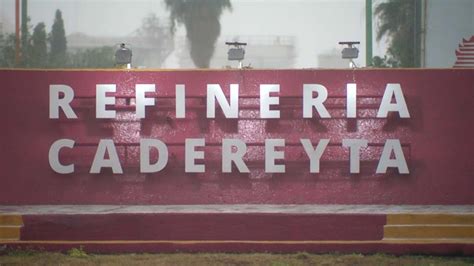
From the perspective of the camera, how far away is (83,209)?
1057 centimetres

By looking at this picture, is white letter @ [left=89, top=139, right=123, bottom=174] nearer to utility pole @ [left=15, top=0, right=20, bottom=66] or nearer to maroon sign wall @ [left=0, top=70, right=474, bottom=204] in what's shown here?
maroon sign wall @ [left=0, top=70, right=474, bottom=204]

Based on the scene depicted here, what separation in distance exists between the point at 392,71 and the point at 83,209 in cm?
475

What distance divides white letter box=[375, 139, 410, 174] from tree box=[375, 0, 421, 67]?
2354mm

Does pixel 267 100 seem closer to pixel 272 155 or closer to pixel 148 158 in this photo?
pixel 272 155

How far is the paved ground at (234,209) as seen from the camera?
10.2m

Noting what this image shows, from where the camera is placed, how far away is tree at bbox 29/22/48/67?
12445 millimetres

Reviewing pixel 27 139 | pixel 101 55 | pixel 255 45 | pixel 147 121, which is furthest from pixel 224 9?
pixel 27 139

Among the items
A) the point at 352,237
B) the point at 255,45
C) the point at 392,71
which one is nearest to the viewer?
the point at 352,237

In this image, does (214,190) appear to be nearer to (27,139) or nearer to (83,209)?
(83,209)

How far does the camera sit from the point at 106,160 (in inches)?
430

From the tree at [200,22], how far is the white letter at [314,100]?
2.53 meters

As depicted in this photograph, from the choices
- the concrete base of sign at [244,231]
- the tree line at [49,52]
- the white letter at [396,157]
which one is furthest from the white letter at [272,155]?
the tree line at [49,52]

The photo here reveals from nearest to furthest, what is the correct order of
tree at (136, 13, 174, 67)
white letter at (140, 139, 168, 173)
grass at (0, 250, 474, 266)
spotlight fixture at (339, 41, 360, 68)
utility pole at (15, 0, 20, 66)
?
1. grass at (0, 250, 474, 266)
2. white letter at (140, 139, 168, 173)
3. spotlight fixture at (339, 41, 360, 68)
4. utility pole at (15, 0, 20, 66)
5. tree at (136, 13, 174, 67)

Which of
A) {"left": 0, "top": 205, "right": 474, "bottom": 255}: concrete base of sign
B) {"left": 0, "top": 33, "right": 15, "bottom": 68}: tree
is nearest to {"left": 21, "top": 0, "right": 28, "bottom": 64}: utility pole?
{"left": 0, "top": 33, "right": 15, "bottom": 68}: tree
